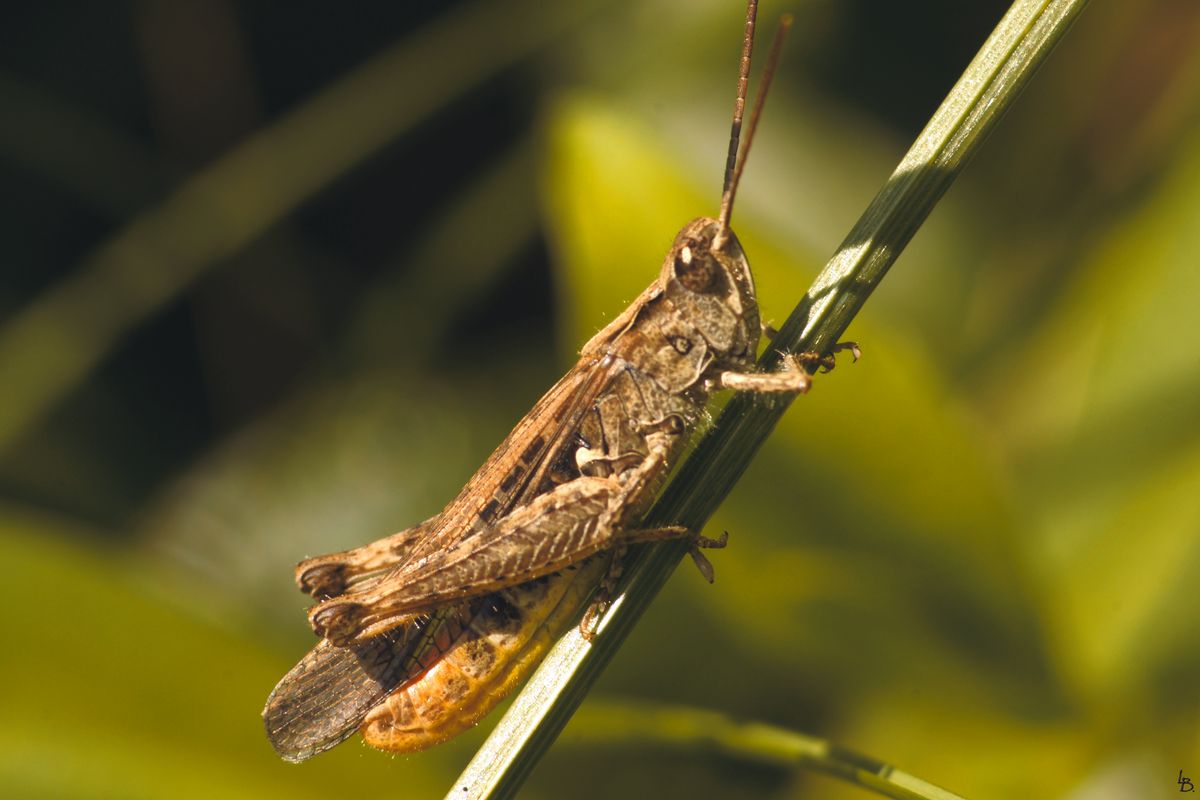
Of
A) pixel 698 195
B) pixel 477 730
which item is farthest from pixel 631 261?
pixel 477 730

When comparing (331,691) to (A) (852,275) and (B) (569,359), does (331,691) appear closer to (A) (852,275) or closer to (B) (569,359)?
(B) (569,359)

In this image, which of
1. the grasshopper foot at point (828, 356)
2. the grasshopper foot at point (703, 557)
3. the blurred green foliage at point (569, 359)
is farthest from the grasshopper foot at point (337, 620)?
the grasshopper foot at point (828, 356)

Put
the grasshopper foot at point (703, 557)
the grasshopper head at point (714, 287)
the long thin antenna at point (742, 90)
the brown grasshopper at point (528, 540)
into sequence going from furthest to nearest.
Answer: the grasshopper head at point (714, 287) → the brown grasshopper at point (528, 540) → the grasshopper foot at point (703, 557) → the long thin antenna at point (742, 90)

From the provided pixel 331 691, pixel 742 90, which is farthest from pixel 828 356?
pixel 331 691

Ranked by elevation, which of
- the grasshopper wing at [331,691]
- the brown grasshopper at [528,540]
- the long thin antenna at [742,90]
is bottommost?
the grasshopper wing at [331,691]

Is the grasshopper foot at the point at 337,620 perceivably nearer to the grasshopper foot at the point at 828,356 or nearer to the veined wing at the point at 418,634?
the veined wing at the point at 418,634

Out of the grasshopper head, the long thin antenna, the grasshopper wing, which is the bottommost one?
the grasshopper wing

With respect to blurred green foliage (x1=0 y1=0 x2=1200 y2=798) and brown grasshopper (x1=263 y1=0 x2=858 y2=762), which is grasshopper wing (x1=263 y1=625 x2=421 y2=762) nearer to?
brown grasshopper (x1=263 y1=0 x2=858 y2=762)

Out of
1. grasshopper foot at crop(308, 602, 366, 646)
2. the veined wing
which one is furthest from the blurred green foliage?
grasshopper foot at crop(308, 602, 366, 646)
